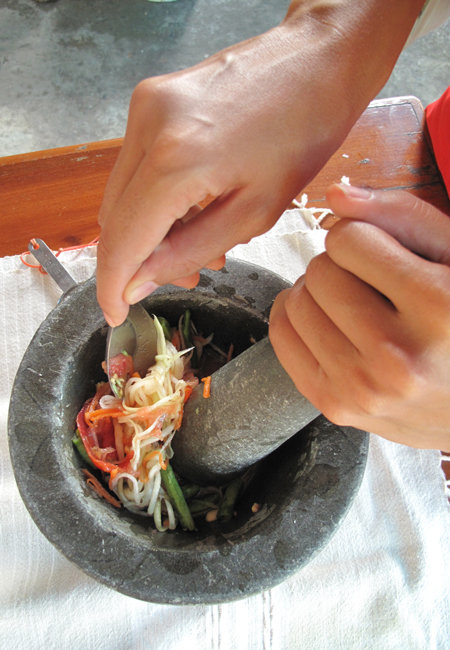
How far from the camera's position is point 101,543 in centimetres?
73

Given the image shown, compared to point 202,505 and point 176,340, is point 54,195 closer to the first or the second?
point 176,340

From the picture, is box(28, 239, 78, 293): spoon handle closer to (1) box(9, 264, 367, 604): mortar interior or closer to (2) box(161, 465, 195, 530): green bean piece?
(1) box(9, 264, 367, 604): mortar interior

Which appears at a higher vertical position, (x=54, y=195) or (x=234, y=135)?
(x=234, y=135)

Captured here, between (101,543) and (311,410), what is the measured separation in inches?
14.9

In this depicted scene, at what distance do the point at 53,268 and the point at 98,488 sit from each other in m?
0.49

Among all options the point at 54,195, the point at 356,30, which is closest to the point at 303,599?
the point at 356,30

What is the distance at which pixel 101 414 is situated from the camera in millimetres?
891

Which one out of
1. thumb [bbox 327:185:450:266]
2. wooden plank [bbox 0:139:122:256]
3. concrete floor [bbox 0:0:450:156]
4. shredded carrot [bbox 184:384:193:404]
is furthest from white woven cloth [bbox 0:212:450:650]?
concrete floor [bbox 0:0:450:156]

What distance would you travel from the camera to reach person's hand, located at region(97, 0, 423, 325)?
588mm

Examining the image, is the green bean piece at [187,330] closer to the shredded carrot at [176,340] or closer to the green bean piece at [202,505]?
the shredded carrot at [176,340]

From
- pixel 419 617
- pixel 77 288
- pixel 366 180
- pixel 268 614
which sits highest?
pixel 77 288

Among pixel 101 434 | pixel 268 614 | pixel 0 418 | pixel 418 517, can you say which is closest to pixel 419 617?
pixel 418 517

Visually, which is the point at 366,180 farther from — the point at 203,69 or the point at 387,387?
the point at 387,387

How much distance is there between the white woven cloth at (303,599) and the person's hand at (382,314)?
22.0 inches
